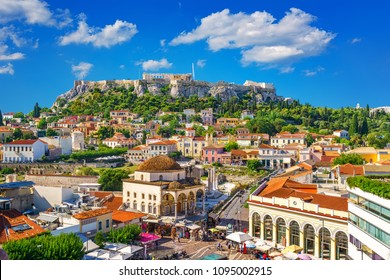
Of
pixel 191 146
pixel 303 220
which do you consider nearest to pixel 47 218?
pixel 303 220

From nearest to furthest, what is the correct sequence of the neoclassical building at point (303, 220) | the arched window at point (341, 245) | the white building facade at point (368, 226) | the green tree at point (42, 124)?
the white building facade at point (368, 226)
the arched window at point (341, 245)
the neoclassical building at point (303, 220)
the green tree at point (42, 124)

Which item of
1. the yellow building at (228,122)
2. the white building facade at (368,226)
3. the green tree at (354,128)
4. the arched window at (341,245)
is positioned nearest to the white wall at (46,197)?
the arched window at (341,245)

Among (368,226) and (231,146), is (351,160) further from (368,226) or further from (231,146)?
(368,226)

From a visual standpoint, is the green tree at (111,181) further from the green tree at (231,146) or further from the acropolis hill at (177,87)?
the acropolis hill at (177,87)

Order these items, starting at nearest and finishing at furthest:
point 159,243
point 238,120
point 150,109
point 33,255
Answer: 1. point 33,255
2. point 159,243
3. point 238,120
4. point 150,109

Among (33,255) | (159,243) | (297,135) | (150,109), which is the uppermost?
(150,109)
